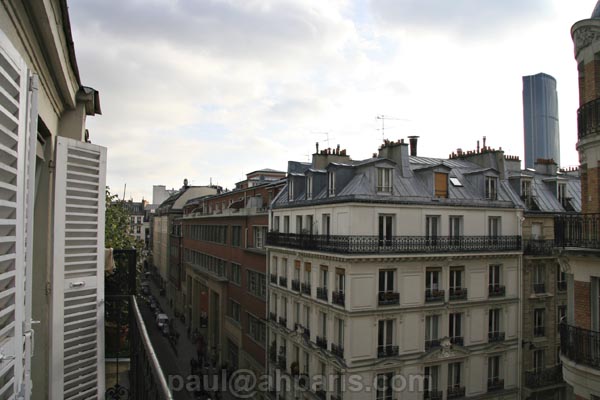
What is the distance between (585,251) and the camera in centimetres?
1025

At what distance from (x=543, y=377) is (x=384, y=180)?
14.2m

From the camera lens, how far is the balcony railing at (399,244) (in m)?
20.4

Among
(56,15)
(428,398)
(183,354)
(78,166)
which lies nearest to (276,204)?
(428,398)

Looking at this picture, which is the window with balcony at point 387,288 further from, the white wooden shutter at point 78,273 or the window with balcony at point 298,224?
the white wooden shutter at point 78,273

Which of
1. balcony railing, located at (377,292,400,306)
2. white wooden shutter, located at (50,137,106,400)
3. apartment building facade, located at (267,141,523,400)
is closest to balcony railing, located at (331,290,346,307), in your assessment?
apartment building facade, located at (267,141,523,400)

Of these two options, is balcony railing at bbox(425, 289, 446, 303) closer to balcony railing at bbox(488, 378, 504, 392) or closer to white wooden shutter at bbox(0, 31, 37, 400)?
balcony railing at bbox(488, 378, 504, 392)

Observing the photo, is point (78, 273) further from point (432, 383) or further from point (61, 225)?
point (432, 383)

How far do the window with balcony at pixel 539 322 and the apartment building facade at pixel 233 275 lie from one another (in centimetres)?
1586

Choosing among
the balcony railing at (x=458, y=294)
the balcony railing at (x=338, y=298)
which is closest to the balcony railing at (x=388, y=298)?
the balcony railing at (x=338, y=298)

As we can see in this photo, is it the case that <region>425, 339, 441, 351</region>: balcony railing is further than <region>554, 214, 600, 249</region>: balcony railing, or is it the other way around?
<region>425, 339, 441, 351</region>: balcony railing

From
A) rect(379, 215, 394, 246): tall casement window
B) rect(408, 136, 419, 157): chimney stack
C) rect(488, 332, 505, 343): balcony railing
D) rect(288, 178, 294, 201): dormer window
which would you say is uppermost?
rect(408, 136, 419, 157): chimney stack

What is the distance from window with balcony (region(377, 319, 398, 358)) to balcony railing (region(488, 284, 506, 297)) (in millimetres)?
6355

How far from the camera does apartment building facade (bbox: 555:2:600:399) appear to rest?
1010 cm

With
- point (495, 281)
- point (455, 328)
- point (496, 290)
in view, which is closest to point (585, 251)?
point (455, 328)
